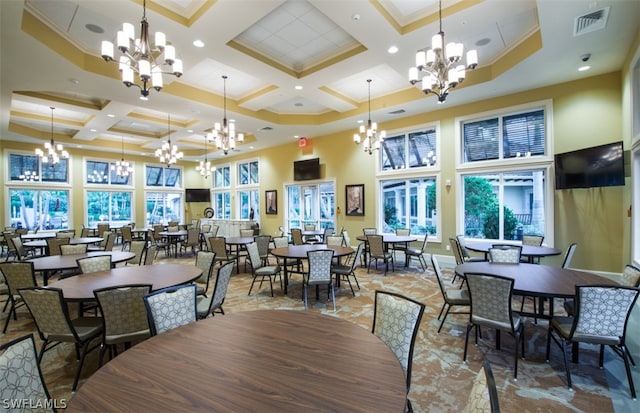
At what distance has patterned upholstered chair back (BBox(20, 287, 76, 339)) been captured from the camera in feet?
7.70

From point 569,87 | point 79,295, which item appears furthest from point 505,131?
point 79,295

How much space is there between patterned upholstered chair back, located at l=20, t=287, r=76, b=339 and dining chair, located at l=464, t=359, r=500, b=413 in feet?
9.72

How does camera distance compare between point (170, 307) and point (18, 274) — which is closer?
point (170, 307)

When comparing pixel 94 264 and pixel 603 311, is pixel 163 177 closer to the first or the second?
pixel 94 264

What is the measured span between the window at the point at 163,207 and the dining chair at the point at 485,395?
15255 millimetres

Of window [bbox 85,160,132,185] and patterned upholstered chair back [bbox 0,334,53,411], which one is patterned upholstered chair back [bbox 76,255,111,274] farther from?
window [bbox 85,160,132,185]

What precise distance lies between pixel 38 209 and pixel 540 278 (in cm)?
1534

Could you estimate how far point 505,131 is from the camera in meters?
6.87

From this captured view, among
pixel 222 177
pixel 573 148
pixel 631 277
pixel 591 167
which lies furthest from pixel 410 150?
pixel 222 177

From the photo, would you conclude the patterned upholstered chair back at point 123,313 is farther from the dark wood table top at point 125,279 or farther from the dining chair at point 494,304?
the dining chair at point 494,304

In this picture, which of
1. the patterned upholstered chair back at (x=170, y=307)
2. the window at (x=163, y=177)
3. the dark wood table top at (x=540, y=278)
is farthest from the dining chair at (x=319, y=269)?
the window at (x=163, y=177)

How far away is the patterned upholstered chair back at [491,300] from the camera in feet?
8.59

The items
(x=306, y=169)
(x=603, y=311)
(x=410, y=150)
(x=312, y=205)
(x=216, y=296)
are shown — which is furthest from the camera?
(x=312, y=205)

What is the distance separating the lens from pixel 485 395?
1126 mm
